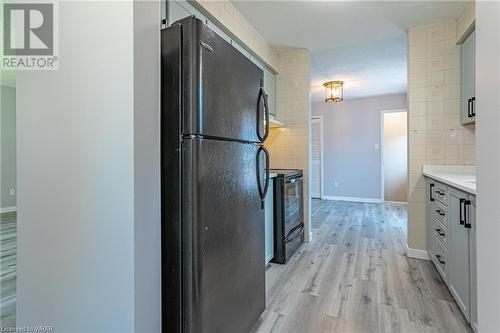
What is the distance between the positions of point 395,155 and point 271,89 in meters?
4.41

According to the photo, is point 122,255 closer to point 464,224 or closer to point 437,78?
point 464,224

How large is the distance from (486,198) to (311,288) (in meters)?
1.58

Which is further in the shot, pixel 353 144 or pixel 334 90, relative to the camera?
pixel 353 144

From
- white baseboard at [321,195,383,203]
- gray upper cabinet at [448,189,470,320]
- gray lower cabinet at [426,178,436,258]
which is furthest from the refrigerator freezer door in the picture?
white baseboard at [321,195,383,203]

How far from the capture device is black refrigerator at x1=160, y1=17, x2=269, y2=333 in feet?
3.30

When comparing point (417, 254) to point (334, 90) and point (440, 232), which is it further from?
point (334, 90)

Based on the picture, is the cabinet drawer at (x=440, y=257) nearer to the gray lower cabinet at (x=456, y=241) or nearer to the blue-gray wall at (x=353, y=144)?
the gray lower cabinet at (x=456, y=241)

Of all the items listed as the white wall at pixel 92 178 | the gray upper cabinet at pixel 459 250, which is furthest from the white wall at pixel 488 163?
the white wall at pixel 92 178

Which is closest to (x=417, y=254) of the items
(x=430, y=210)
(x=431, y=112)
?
(x=430, y=210)

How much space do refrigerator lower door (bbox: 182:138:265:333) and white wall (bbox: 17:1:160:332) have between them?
14cm

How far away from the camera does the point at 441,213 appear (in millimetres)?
2072

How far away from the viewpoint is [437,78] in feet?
8.73

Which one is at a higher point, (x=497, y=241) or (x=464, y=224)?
(x=497, y=241)

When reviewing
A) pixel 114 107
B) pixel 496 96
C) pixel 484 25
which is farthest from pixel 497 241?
pixel 114 107
